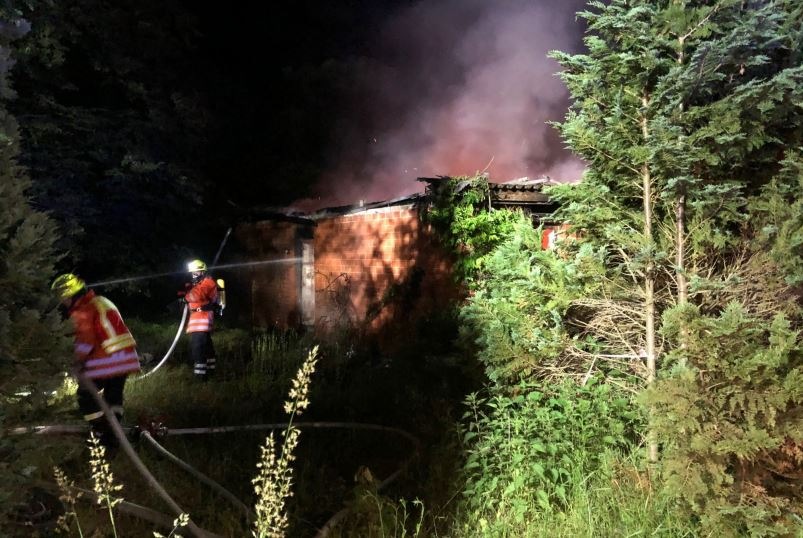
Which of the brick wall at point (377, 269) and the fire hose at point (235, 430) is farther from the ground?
the brick wall at point (377, 269)

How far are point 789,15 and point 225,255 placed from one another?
42.2 ft

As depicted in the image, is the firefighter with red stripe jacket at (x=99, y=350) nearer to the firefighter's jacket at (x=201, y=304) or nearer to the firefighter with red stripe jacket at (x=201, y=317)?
the firefighter with red stripe jacket at (x=201, y=317)

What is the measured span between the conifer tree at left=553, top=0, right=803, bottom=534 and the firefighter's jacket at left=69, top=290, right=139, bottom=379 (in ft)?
13.4

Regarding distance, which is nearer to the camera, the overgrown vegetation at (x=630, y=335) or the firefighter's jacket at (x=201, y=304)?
the overgrown vegetation at (x=630, y=335)

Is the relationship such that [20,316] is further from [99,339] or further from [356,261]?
[356,261]

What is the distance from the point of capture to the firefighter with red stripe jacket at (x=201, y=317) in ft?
25.1

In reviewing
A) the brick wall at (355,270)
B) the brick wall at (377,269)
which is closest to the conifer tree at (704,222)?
the brick wall at (355,270)

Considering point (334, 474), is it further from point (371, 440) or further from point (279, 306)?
point (279, 306)

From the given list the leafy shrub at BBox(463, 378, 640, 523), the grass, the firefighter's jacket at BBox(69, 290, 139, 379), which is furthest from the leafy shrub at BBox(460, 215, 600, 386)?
the firefighter's jacket at BBox(69, 290, 139, 379)

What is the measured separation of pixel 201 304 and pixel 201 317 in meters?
0.19

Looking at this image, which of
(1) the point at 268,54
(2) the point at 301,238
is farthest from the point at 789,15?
(1) the point at 268,54

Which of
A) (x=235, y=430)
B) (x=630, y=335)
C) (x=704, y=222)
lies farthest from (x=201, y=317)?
(x=704, y=222)

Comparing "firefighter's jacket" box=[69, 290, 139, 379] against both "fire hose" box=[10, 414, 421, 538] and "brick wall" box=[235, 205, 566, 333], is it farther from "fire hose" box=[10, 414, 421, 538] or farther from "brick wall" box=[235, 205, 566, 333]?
"brick wall" box=[235, 205, 566, 333]

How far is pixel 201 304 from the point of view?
310 inches
